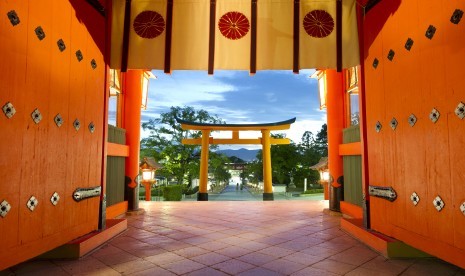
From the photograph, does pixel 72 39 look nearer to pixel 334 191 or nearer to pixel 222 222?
pixel 222 222

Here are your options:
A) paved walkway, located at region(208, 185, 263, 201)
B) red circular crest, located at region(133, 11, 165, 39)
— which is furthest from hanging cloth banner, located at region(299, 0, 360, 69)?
paved walkway, located at region(208, 185, 263, 201)

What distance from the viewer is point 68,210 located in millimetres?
3699

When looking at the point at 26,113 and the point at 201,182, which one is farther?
the point at 201,182

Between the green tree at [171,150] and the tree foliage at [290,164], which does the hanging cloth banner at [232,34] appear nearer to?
the green tree at [171,150]

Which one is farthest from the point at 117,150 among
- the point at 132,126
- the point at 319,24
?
the point at 319,24

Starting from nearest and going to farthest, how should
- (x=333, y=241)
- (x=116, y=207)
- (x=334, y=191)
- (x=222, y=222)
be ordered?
(x=333, y=241)
(x=222, y=222)
(x=116, y=207)
(x=334, y=191)

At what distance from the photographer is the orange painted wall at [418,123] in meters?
2.90

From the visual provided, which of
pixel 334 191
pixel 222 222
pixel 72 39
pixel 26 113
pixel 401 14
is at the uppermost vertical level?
pixel 401 14

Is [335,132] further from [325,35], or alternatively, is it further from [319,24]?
[319,24]

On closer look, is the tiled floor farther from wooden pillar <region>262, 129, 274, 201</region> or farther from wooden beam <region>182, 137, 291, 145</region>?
wooden beam <region>182, 137, 291, 145</region>

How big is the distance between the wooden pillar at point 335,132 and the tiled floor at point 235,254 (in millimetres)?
1333

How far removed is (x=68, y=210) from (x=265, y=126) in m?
13.6

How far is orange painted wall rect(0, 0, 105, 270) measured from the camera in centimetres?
280

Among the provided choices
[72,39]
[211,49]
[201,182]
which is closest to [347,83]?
[211,49]
